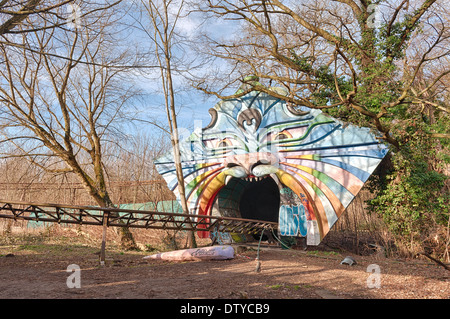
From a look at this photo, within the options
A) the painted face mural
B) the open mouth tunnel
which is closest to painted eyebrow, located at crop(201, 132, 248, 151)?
the painted face mural

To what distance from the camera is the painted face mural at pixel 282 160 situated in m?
10.8

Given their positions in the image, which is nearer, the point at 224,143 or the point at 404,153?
the point at 404,153

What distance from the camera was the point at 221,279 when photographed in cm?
634

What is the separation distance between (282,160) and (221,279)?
20.6 ft

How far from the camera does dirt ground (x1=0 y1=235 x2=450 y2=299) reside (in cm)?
508

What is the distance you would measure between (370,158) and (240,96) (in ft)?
16.6

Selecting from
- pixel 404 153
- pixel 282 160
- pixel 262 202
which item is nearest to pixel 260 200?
pixel 262 202

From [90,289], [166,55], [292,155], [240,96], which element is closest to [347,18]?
[240,96]

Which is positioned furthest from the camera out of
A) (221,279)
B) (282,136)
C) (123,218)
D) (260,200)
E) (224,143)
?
(260,200)

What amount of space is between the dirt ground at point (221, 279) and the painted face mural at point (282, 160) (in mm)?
2081

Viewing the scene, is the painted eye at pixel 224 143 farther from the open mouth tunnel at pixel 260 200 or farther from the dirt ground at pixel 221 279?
the dirt ground at pixel 221 279

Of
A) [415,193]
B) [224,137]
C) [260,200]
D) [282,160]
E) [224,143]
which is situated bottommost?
[260,200]

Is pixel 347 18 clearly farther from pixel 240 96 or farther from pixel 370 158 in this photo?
pixel 370 158

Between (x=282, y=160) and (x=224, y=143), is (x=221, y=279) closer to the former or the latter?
(x=282, y=160)
